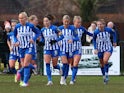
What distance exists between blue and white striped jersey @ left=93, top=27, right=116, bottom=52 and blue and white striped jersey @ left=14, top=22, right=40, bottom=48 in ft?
10.2

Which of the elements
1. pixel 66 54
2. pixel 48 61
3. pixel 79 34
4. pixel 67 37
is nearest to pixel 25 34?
pixel 48 61

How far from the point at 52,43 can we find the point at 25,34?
1.74 metres

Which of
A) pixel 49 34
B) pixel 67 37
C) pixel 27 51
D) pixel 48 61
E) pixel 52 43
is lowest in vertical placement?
pixel 48 61

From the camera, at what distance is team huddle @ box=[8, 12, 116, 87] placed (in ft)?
64.7

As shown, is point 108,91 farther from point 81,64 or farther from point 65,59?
point 81,64

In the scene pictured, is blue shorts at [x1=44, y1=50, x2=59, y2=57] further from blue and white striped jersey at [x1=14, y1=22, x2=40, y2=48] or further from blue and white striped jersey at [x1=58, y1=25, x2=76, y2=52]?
blue and white striped jersey at [x1=14, y1=22, x2=40, y2=48]

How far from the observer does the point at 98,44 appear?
22.5 metres

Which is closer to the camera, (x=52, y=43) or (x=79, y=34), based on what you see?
(x=52, y=43)

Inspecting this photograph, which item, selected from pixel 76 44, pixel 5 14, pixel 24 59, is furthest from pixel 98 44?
pixel 5 14

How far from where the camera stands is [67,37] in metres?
21.8

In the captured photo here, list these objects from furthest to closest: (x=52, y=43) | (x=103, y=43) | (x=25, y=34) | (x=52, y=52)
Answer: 1. (x=103, y=43)
2. (x=52, y=52)
3. (x=52, y=43)
4. (x=25, y=34)

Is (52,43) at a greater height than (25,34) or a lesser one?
lesser

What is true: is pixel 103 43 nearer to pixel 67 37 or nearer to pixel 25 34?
pixel 67 37

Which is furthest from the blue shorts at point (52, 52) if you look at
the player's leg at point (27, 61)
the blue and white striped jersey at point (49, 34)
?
the player's leg at point (27, 61)
